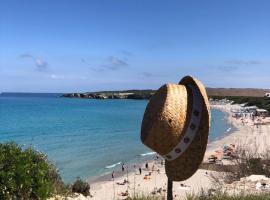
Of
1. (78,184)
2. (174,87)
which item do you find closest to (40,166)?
(174,87)

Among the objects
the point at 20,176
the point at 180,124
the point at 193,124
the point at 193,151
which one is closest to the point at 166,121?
the point at 180,124

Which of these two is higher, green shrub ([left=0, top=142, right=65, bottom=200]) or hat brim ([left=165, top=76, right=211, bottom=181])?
hat brim ([left=165, top=76, right=211, bottom=181])

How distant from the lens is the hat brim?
6.06 metres

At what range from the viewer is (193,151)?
618 centimetres

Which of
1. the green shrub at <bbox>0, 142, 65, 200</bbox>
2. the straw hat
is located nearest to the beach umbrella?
the straw hat

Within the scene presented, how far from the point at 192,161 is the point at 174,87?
1047mm

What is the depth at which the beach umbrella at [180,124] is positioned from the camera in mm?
5984

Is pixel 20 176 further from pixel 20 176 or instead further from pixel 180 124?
pixel 180 124

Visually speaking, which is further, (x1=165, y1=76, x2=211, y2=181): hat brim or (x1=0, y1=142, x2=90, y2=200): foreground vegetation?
(x1=0, y1=142, x2=90, y2=200): foreground vegetation

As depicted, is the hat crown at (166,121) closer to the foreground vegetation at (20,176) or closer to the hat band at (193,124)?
the hat band at (193,124)

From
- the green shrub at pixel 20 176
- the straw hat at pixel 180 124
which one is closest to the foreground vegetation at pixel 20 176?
the green shrub at pixel 20 176

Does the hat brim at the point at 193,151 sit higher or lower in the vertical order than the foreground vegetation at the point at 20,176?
higher

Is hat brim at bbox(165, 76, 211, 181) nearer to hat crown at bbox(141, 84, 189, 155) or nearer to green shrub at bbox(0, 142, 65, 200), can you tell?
hat crown at bbox(141, 84, 189, 155)

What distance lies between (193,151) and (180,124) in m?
0.46
